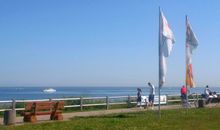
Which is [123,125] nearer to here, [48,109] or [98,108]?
[48,109]

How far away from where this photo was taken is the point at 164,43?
84.2 ft

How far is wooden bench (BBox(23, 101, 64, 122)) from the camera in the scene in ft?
78.3

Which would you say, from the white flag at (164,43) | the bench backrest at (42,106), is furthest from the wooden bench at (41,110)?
the white flag at (164,43)

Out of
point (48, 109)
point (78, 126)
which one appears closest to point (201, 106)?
point (48, 109)

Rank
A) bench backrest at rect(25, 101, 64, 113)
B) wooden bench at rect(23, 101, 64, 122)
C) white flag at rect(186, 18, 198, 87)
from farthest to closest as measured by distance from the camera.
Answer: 1. white flag at rect(186, 18, 198, 87)
2. bench backrest at rect(25, 101, 64, 113)
3. wooden bench at rect(23, 101, 64, 122)

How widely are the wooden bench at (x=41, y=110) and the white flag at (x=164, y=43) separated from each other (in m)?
5.05

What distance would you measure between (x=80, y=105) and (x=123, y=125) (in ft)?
43.6

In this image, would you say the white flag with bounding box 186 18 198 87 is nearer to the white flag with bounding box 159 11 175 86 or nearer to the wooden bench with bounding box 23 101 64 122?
the white flag with bounding box 159 11 175 86

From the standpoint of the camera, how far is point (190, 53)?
1127 inches

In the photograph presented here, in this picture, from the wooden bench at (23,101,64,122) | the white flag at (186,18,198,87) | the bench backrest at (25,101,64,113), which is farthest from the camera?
the white flag at (186,18,198,87)

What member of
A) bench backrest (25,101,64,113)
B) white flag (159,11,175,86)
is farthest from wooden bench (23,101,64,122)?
white flag (159,11,175,86)

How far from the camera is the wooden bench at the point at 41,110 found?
78.3 feet

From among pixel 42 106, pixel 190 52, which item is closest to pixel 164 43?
pixel 190 52

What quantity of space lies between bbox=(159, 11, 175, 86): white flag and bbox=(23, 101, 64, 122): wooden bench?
5.05 metres
